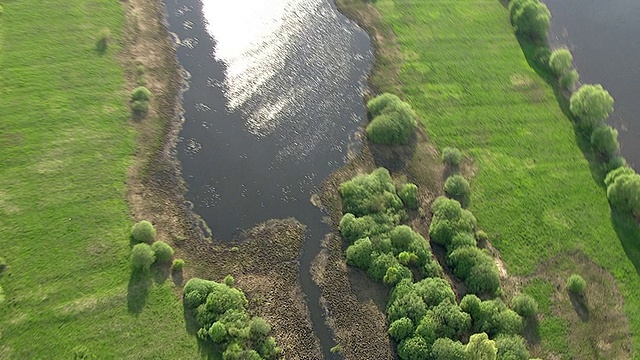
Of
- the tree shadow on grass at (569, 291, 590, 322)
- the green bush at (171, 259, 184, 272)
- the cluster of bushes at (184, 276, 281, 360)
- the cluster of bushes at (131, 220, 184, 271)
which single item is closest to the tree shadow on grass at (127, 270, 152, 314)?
the cluster of bushes at (131, 220, 184, 271)

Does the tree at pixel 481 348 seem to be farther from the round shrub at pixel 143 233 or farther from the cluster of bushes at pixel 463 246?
the round shrub at pixel 143 233

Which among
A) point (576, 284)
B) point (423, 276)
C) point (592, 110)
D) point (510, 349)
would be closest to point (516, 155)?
point (592, 110)

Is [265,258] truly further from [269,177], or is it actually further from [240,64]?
[240,64]

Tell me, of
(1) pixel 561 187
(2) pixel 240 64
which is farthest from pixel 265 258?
(1) pixel 561 187

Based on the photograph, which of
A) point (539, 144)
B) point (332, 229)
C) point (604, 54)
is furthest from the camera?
point (604, 54)

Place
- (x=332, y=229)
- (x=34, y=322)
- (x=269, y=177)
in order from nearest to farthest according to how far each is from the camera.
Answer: (x=34, y=322), (x=332, y=229), (x=269, y=177)
